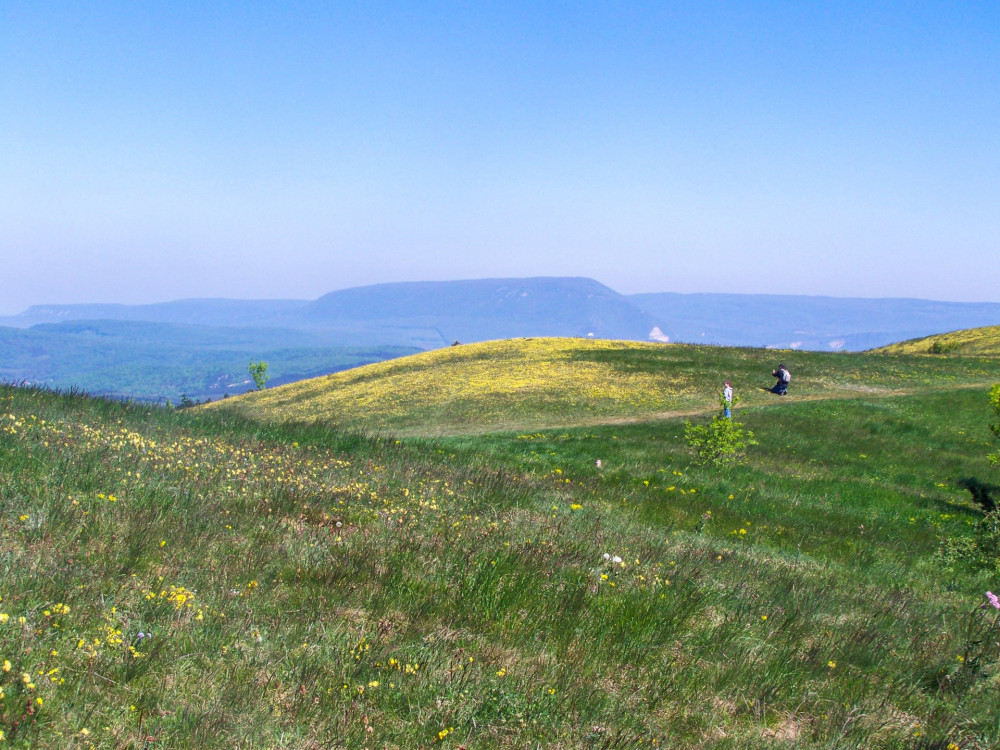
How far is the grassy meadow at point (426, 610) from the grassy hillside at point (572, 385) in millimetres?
22705

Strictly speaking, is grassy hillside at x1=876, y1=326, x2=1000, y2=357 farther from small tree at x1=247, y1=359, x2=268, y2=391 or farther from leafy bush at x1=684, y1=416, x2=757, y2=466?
small tree at x1=247, y1=359, x2=268, y2=391

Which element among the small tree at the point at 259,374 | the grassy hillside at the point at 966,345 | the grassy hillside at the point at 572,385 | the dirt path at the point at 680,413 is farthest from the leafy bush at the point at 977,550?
the small tree at the point at 259,374

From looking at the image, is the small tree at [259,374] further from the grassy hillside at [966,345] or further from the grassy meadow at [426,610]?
the grassy hillside at [966,345]

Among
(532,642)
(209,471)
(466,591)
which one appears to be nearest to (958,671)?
(532,642)

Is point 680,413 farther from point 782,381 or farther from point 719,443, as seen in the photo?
point 719,443

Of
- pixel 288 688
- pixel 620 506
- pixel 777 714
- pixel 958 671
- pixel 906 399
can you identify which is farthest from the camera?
pixel 906 399

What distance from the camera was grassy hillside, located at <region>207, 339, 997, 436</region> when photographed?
37.6 meters

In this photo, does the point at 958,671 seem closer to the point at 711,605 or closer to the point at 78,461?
the point at 711,605

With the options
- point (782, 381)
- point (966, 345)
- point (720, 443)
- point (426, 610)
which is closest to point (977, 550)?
point (720, 443)

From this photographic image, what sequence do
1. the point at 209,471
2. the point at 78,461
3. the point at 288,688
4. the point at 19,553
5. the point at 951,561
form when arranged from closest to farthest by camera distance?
the point at 288,688 → the point at 19,553 → the point at 78,461 → the point at 209,471 → the point at 951,561

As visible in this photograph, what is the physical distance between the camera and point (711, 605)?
22.2 feet

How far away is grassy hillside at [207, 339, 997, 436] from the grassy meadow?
22705mm

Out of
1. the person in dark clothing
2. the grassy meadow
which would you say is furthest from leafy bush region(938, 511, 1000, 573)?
the person in dark clothing

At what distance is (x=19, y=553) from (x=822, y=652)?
698 centimetres
